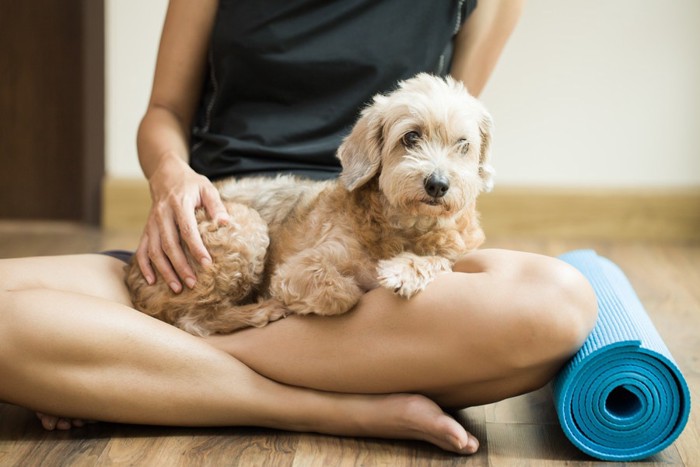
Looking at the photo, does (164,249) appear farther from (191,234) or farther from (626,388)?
(626,388)

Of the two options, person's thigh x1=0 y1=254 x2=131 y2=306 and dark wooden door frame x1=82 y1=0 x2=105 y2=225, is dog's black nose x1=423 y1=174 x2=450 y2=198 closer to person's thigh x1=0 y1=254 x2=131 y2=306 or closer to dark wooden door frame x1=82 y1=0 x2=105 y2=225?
person's thigh x1=0 y1=254 x2=131 y2=306

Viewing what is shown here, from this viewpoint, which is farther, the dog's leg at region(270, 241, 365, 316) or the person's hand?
the person's hand

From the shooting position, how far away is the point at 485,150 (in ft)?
6.82

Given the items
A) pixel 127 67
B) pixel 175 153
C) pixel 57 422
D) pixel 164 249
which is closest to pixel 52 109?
pixel 127 67

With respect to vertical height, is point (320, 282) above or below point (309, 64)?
below

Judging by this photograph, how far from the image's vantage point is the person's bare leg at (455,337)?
71.7 inches

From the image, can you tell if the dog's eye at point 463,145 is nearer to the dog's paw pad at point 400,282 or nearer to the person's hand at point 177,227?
the dog's paw pad at point 400,282

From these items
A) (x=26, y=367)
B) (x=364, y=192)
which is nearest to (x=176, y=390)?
(x=26, y=367)

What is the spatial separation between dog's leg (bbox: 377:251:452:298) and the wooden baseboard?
7.95ft

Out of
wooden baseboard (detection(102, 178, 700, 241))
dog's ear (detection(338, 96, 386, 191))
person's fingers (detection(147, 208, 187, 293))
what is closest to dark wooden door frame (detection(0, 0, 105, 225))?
wooden baseboard (detection(102, 178, 700, 241))

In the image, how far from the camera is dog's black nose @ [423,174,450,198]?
1836 mm

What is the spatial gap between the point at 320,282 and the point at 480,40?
957mm

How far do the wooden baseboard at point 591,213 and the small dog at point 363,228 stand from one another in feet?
7.51

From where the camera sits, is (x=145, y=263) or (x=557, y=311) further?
(x=145, y=263)
